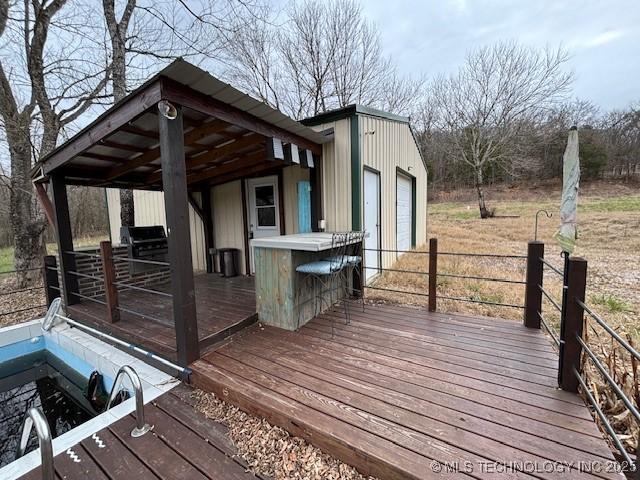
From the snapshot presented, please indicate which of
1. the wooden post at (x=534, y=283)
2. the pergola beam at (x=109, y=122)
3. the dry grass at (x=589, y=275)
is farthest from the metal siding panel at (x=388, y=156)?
the pergola beam at (x=109, y=122)

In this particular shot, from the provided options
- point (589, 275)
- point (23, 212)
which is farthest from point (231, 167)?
point (589, 275)

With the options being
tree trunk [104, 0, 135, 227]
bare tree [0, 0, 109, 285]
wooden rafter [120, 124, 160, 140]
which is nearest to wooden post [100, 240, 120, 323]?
wooden rafter [120, 124, 160, 140]

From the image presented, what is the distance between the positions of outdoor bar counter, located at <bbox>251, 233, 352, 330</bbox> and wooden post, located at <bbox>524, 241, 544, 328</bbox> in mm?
2023

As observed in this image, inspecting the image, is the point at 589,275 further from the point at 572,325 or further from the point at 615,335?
the point at 615,335

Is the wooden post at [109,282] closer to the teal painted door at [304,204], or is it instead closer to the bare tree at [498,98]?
the teal painted door at [304,204]

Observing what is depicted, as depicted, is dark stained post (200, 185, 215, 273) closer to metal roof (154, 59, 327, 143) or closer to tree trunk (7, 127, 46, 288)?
tree trunk (7, 127, 46, 288)

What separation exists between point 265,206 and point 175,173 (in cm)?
317

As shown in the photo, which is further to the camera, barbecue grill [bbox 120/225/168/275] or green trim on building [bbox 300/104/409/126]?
barbecue grill [bbox 120/225/168/275]

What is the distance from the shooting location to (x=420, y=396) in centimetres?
191

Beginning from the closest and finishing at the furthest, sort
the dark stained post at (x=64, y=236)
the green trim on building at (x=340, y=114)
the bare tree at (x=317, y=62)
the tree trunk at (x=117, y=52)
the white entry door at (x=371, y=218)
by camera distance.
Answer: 1. the dark stained post at (x=64, y=236)
2. the green trim on building at (x=340, y=114)
3. the white entry door at (x=371, y=218)
4. the tree trunk at (x=117, y=52)
5. the bare tree at (x=317, y=62)

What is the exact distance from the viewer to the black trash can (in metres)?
5.50

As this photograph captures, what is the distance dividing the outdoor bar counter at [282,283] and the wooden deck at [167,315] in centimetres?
30

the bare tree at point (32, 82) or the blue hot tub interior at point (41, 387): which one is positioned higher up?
the bare tree at point (32, 82)

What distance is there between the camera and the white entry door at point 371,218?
4664mm
